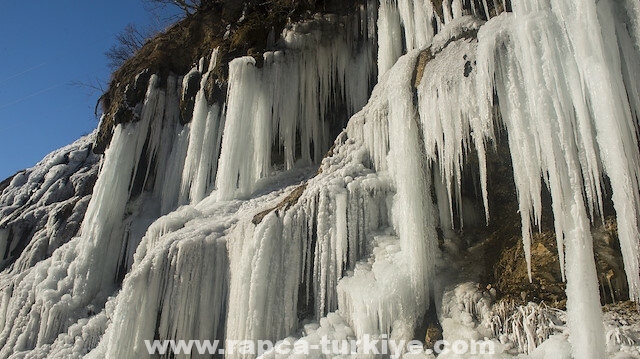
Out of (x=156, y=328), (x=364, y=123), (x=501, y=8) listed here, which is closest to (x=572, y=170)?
(x=501, y=8)

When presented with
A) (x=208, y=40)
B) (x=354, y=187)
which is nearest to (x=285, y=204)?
(x=354, y=187)

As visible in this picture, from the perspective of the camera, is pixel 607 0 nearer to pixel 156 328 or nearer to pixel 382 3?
pixel 382 3

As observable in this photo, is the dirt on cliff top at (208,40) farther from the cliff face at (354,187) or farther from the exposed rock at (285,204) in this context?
the exposed rock at (285,204)

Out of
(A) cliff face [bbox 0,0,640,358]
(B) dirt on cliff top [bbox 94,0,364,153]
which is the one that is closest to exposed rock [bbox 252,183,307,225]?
Result: (A) cliff face [bbox 0,0,640,358]

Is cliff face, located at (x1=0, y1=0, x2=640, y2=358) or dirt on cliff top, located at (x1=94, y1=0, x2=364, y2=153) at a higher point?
dirt on cliff top, located at (x1=94, y1=0, x2=364, y2=153)

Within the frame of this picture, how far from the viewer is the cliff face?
4.41 meters

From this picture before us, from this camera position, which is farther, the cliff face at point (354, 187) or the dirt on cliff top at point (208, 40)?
the dirt on cliff top at point (208, 40)

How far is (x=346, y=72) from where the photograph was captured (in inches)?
389

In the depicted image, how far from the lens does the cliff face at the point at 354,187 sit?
4.41 metres

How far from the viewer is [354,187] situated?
21.1 ft

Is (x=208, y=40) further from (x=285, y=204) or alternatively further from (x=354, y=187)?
(x=354, y=187)

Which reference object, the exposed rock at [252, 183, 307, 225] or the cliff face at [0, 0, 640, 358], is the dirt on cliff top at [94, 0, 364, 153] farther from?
the exposed rock at [252, 183, 307, 225]

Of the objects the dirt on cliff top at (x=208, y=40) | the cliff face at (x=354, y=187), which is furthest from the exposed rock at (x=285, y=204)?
the dirt on cliff top at (x=208, y=40)

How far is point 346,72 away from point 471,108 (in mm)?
4705
